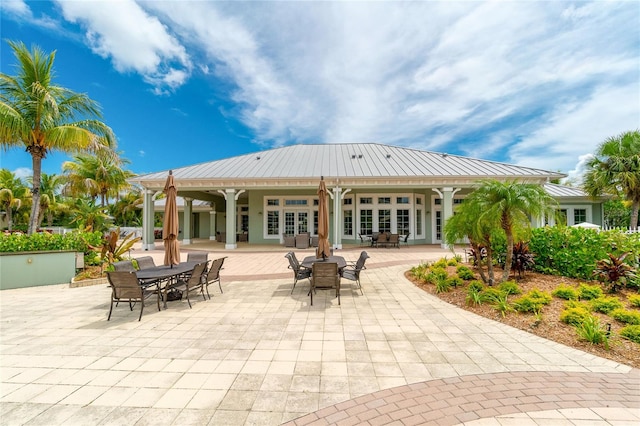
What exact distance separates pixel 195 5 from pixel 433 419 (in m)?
11.0

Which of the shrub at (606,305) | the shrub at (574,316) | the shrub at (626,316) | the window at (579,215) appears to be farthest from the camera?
the window at (579,215)

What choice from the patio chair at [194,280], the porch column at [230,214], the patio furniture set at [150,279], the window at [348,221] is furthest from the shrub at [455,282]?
the porch column at [230,214]

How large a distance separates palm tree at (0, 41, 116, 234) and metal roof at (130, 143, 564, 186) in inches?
209

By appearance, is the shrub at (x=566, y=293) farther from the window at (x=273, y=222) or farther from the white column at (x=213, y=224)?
the white column at (x=213, y=224)

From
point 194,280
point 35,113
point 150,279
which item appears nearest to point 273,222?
point 35,113

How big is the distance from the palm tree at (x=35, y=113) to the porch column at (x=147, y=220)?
18.6 ft

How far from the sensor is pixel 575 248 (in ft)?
21.6

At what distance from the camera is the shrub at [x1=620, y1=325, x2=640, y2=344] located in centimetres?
373

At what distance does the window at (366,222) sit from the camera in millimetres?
17328

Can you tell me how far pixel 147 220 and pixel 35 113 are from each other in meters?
7.50

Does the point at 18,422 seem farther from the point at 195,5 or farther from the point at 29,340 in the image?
the point at 195,5

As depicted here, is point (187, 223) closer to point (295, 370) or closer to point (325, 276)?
point (325, 276)

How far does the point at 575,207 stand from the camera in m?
18.1

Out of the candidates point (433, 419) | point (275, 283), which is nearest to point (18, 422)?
point (433, 419)
